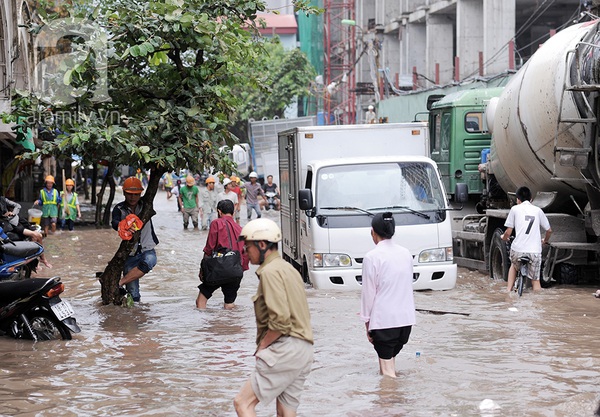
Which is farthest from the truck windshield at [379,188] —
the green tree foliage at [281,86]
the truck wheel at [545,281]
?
the green tree foliage at [281,86]

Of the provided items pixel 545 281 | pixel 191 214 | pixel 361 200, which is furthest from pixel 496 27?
pixel 361 200

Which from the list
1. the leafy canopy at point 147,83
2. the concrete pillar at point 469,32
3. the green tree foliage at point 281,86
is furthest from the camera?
the green tree foliage at point 281,86

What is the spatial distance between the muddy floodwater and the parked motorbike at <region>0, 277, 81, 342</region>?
0.17 metres

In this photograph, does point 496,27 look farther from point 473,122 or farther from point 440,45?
point 473,122

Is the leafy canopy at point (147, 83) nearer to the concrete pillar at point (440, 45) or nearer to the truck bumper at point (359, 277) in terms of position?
the truck bumper at point (359, 277)

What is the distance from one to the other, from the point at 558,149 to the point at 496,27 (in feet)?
90.1

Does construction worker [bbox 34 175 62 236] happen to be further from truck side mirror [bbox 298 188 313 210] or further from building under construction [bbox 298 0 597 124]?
truck side mirror [bbox 298 188 313 210]

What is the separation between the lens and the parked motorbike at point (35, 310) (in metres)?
10.6

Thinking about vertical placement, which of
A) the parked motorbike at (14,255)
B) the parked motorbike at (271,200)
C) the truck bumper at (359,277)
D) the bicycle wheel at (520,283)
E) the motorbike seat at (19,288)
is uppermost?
the parked motorbike at (14,255)

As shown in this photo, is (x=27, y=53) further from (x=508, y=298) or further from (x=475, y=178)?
(x=508, y=298)

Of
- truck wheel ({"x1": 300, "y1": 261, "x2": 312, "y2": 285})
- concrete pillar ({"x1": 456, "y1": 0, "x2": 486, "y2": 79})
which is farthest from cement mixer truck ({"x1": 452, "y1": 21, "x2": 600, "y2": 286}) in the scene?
concrete pillar ({"x1": 456, "y1": 0, "x2": 486, "y2": 79})

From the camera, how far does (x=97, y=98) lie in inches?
486

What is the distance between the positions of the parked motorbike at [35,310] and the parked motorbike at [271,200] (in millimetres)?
27239

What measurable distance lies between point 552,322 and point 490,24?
29.8 meters
